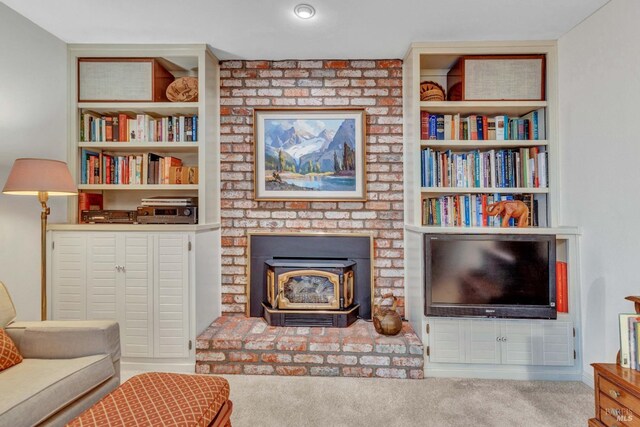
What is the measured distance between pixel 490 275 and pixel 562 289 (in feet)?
1.93

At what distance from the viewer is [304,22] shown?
95.9 inches

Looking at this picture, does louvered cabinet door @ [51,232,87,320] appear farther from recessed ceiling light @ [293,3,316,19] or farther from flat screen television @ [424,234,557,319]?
flat screen television @ [424,234,557,319]

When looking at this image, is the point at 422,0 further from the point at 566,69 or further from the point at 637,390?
the point at 637,390

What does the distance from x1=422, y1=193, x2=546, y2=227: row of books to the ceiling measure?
126cm

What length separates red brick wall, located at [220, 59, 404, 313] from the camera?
Result: 311 centimetres

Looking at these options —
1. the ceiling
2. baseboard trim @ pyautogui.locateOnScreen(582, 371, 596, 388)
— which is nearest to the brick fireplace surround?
the ceiling

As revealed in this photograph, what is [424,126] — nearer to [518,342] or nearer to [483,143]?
[483,143]

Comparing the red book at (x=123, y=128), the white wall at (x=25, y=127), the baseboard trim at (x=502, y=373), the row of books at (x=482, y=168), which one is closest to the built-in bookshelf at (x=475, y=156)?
the row of books at (x=482, y=168)

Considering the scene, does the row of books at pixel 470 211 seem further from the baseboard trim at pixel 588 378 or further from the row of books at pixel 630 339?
the row of books at pixel 630 339

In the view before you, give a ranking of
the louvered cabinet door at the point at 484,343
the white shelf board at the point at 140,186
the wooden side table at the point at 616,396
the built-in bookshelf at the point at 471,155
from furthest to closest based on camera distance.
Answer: the white shelf board at the point at 140,186, the built-in bookshelf at the point at 471,155, the louvered cabinet door at the point at 484,343, the wooden side table at the point at 616,396

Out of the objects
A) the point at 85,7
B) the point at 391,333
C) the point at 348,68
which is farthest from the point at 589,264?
the point at 85,7

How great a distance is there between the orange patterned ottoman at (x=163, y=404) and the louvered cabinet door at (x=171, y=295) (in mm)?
954

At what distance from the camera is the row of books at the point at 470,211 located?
9.44ft

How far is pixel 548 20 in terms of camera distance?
95.5 inches
